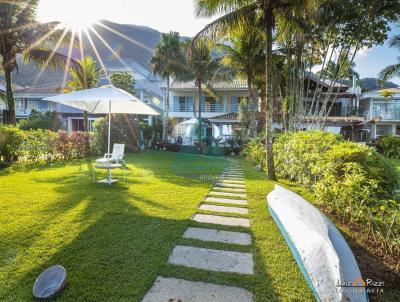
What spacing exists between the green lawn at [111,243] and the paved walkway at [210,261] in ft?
0.36

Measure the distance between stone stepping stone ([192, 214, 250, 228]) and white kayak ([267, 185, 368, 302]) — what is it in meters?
1.17

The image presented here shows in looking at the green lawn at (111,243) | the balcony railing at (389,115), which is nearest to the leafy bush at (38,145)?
the green lawn at (111,243)

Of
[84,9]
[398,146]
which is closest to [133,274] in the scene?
[84,9]

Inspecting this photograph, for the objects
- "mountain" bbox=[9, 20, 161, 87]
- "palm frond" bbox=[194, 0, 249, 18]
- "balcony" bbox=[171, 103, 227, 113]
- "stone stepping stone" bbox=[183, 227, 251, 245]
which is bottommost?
"stone stepping stone" bbox=[183, 227, 251, 245]

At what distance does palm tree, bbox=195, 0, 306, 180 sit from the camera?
8.75 m

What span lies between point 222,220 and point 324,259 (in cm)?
240

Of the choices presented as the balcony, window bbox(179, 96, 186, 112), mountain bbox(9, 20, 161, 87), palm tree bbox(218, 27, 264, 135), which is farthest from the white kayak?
mountain bbox(9, 20, 161, 87)

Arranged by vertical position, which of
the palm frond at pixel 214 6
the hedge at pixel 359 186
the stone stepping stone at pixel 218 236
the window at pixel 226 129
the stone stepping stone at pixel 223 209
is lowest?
the stone stepping stone at pixel 218 236

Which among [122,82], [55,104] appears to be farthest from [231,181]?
[55,104]

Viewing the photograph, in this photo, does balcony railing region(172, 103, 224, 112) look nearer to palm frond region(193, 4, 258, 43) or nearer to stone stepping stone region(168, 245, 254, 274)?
palm frond region(193, 4, 258, 43)

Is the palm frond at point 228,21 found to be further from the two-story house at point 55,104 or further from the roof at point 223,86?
the roof at point 223,86

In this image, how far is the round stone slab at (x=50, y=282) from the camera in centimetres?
257

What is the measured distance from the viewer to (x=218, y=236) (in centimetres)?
416

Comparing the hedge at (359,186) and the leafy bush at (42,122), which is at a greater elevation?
the leafy bush at (42,122)
